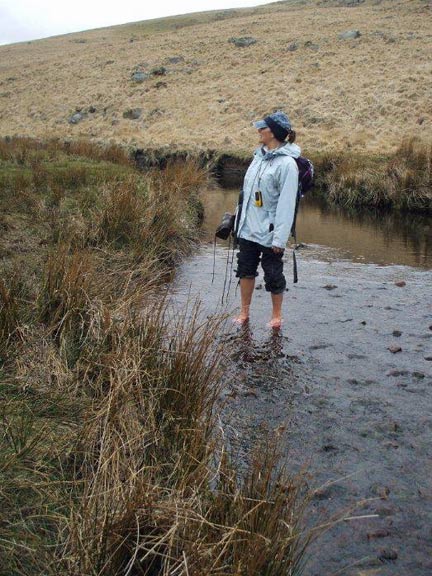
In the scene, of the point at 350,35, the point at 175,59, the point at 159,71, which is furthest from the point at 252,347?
the point at 175,59

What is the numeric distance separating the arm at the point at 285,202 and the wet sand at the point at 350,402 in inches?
43.6

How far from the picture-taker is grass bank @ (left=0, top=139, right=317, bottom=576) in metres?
2.52

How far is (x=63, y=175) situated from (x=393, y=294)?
7440 millimetres

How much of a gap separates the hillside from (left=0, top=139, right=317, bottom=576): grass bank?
72.5 feet

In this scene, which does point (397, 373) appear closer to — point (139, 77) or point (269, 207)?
point (269, 207)

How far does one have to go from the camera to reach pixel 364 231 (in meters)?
13.8

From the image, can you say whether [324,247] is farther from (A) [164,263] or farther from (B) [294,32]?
(B) [294,32]

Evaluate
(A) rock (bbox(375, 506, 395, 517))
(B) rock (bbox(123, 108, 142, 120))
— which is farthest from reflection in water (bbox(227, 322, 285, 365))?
(B) rock (bbox(123, 108, 142, 120))

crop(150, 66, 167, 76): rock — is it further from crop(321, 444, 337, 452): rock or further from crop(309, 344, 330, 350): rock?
crop(321, 444, 337, 452): rock

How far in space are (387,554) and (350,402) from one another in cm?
188

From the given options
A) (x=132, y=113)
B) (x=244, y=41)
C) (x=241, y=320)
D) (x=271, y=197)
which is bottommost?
(x=241, y=320)

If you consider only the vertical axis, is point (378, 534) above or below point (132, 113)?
below

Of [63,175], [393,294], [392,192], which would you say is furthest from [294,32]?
[393,294]

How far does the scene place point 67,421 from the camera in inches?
144
